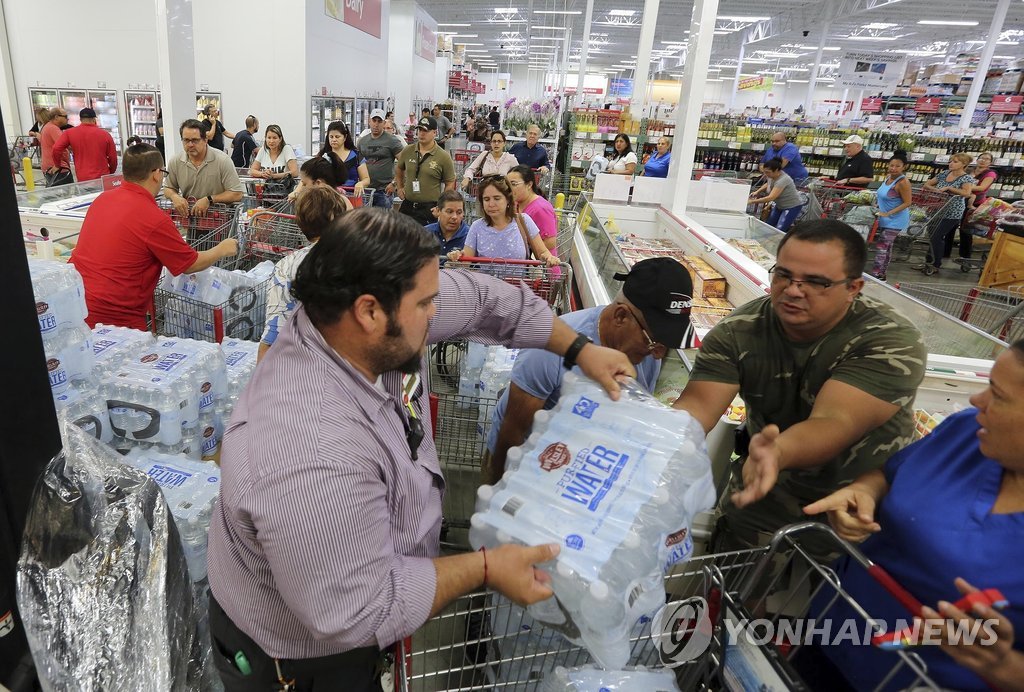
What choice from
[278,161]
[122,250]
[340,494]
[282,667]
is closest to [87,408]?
[122,250]

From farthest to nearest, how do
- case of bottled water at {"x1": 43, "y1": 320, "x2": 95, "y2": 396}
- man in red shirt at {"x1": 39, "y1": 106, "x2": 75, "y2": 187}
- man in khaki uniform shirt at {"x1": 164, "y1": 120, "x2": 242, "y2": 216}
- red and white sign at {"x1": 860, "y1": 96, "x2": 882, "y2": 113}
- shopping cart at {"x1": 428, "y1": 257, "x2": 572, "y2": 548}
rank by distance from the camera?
red and white sign at {"x1": 860, "y1": 96, "x2": 882, "y2": 113} < man in red shirt at {"x1": 39, "y1": 106, "x2": 75, "y2": 187} < man in khaki uniform shirt at {"x1": 164, "y1": 120, "x2": 242, "y2": 216} < shopping cart at {"x1": 428, "y1": 257, "x2": 572, "y2": 548} < case of bottled water at {"x1": 43, "y1": 320, "x2": 95, "y2": 396}

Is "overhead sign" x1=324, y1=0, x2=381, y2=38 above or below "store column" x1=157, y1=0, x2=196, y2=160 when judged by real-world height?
above

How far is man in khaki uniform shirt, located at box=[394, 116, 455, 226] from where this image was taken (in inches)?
311

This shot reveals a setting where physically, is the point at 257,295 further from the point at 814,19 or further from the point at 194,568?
the point at 814,19

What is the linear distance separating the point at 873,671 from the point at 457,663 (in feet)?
4.92

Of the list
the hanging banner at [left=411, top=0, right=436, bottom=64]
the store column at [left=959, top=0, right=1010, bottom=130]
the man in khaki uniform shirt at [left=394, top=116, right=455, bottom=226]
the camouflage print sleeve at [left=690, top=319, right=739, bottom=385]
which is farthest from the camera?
the hanging banner at [left=411, top=0, right=436, bottom=64]

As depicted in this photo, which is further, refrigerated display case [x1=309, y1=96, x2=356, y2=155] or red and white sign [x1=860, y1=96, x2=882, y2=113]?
red and white sign [x1=860, y1=96, x2=882, y2=113]

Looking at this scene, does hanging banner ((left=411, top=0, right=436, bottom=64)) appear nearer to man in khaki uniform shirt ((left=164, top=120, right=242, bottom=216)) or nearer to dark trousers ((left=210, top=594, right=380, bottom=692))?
man in khaki uniform shirt ((left=164, top=120, right=242, bottom=216))

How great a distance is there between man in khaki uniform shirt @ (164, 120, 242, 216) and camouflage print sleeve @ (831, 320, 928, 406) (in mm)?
5623

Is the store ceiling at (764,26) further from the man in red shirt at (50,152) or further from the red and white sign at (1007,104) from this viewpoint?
the man in red shirt at (50,152)

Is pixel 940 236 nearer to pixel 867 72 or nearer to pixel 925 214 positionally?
pixel 925 214

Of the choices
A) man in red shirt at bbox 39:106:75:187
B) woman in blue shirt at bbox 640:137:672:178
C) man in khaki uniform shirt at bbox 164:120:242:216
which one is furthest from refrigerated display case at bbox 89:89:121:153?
woman in blue shirt at bbox 640:137:672:178

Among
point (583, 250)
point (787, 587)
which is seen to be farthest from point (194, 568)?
point (583, 250)

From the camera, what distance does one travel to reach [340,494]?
1179 millimetres
